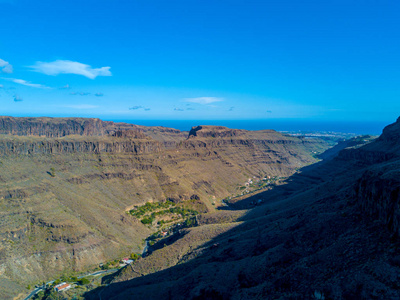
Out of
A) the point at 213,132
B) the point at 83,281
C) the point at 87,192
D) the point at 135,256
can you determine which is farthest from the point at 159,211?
the point at 213,132

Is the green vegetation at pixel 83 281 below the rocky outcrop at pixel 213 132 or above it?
below

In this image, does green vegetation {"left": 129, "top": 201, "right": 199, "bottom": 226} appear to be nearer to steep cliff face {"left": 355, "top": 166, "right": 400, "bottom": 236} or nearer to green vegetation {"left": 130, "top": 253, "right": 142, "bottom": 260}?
green vegetation {"left": 130, "top": 253, "right": 142, "bottom": 260}

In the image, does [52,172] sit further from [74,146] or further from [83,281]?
[83,281]

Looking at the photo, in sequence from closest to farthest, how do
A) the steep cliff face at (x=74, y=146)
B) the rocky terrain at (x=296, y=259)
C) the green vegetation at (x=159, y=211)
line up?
the rocky terrain at (x=296, y=259) < the steep cliff face at (x=74, y=146) < the green vegetation at (x=159, y=211)

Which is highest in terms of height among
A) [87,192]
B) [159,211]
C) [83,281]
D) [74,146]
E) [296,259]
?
[74,146]

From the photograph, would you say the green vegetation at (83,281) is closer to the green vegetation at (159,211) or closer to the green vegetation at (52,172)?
the green vegetation at (159,211)

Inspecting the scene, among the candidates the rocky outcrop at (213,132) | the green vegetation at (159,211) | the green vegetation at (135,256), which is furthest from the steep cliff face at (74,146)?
the green vegetation at (135,256)
